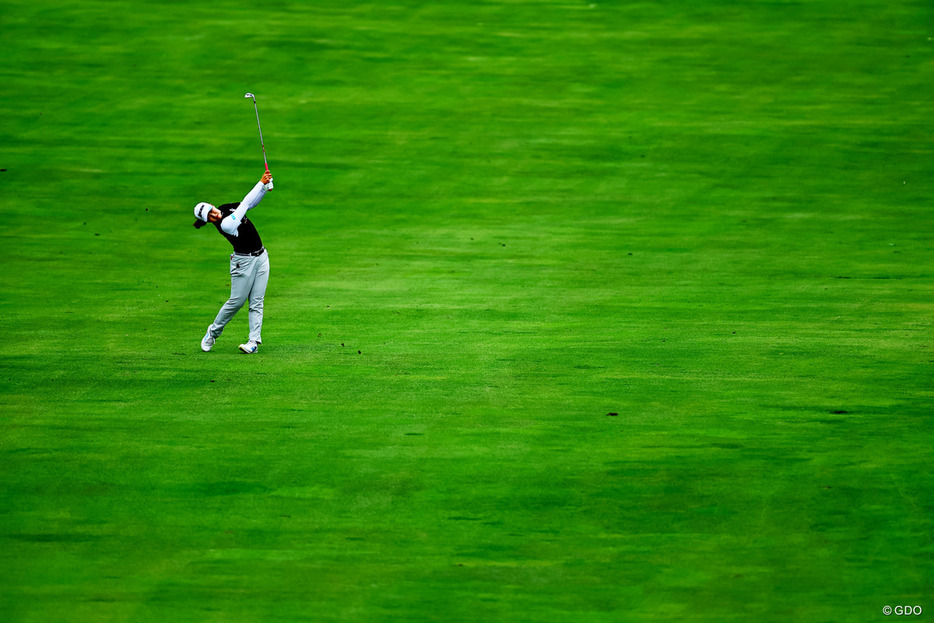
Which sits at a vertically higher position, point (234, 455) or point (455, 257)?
point (234, 455)

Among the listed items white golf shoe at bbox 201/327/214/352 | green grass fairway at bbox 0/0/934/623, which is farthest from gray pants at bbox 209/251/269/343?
green grass fairway at bbox 0/0/934/623

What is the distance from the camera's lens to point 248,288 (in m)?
14.8

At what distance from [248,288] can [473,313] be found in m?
4.78

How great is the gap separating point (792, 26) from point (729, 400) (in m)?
26.7

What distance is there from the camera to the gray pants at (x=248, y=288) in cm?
1459

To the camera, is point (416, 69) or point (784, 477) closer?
point (784, 477)

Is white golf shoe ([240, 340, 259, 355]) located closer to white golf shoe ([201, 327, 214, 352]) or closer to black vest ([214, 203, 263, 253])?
white golf shoe ([201, 327, 214, 352])

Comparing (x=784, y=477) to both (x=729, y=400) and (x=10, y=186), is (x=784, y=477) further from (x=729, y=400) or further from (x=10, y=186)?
(x=10, y=186)

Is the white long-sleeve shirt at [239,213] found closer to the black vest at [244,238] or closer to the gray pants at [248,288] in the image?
the black vest at [244,238]

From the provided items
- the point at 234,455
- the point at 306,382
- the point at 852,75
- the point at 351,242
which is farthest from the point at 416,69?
the point at 234,455

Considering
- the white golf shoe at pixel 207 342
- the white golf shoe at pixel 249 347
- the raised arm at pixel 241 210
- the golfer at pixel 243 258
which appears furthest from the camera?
the white golf shoe at pixel 207 342

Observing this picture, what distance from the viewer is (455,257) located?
2241 centimetres

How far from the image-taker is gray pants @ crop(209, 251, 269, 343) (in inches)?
575

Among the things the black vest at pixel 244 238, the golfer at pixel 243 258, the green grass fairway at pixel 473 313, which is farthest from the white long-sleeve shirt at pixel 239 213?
the green grass fairway at pixel 473 313
